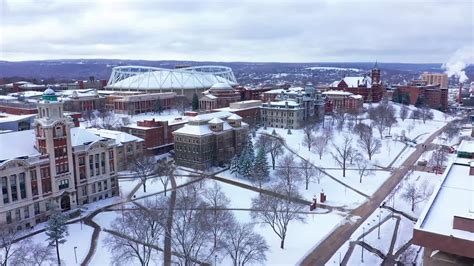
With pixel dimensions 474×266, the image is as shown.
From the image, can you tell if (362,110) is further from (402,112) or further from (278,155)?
(278,155)

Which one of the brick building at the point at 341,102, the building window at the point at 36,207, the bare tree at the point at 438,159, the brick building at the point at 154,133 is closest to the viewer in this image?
the building window at the point at 36,207

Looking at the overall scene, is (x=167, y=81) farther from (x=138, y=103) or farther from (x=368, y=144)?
(x=368, y=144)

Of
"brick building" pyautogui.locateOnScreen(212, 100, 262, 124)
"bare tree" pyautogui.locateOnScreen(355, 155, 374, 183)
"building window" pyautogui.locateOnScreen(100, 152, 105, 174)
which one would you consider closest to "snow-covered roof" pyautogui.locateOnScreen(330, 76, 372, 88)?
"brick building" pyautogui.locateOnScreen(212, 100, 262, 124)

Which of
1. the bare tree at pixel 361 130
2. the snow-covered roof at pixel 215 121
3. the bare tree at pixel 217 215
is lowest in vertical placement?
the bare tree at pixel 217 215

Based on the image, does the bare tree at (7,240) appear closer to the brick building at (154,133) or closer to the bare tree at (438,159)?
the brick building at (154,133)

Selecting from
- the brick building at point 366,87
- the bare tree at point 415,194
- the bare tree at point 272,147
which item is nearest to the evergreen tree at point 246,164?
the bare tree at point 272,147

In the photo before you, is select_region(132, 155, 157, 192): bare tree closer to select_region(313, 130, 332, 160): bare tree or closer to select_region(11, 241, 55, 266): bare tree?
select_region(11, 241, 55, 266): bare tree

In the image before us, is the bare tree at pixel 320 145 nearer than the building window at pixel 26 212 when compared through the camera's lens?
No
